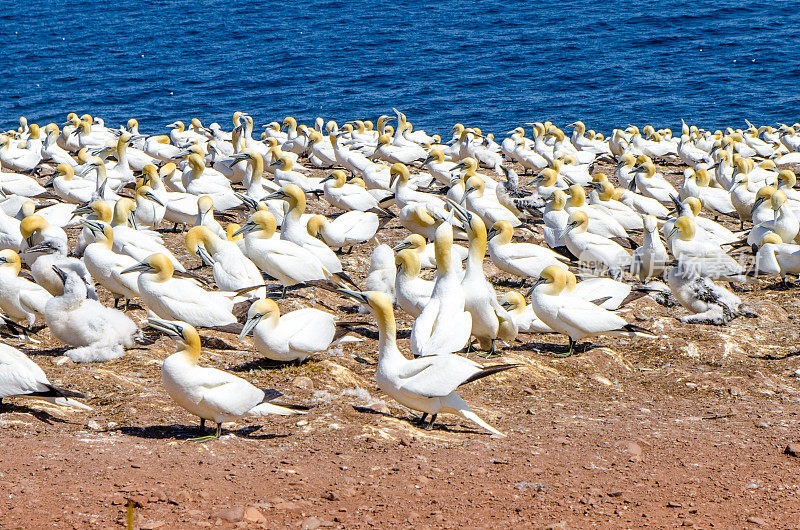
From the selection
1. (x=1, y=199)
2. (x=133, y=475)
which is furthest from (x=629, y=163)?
(x=133, y=475)

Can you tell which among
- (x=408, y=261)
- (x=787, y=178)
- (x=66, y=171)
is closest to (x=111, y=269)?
(x=408, y=261)

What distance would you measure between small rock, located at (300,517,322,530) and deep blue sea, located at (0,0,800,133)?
25707 mm

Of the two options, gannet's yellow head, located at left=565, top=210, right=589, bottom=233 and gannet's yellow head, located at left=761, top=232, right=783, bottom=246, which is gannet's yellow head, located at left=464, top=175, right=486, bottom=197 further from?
gannet's yellow head, located at left=761, top=232, right=783, bottom=246

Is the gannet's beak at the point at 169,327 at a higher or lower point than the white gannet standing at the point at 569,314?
higher

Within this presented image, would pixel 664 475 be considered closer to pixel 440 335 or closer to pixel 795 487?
pixel 795 487

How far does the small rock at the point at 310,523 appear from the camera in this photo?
4.49 metres

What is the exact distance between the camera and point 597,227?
11.7 m

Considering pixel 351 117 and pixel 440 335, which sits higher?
pixel 440 335

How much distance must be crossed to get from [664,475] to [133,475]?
295cm

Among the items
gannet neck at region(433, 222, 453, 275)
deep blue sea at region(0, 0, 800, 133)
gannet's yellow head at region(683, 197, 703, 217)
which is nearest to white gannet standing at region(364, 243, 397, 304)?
gannet neck at region(433, 222, 453, 275)

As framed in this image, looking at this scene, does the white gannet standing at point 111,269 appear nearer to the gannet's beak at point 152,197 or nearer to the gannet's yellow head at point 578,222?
the gannet's beak at point 152,197

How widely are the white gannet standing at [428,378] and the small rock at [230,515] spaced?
166 cm

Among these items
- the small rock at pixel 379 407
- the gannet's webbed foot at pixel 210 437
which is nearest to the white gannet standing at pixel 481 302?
the small rock at pixel 379 407

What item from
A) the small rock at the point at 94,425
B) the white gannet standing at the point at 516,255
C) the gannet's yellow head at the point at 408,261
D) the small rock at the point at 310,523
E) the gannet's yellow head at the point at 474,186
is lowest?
the gannet's yellow head at the point at 474,186
